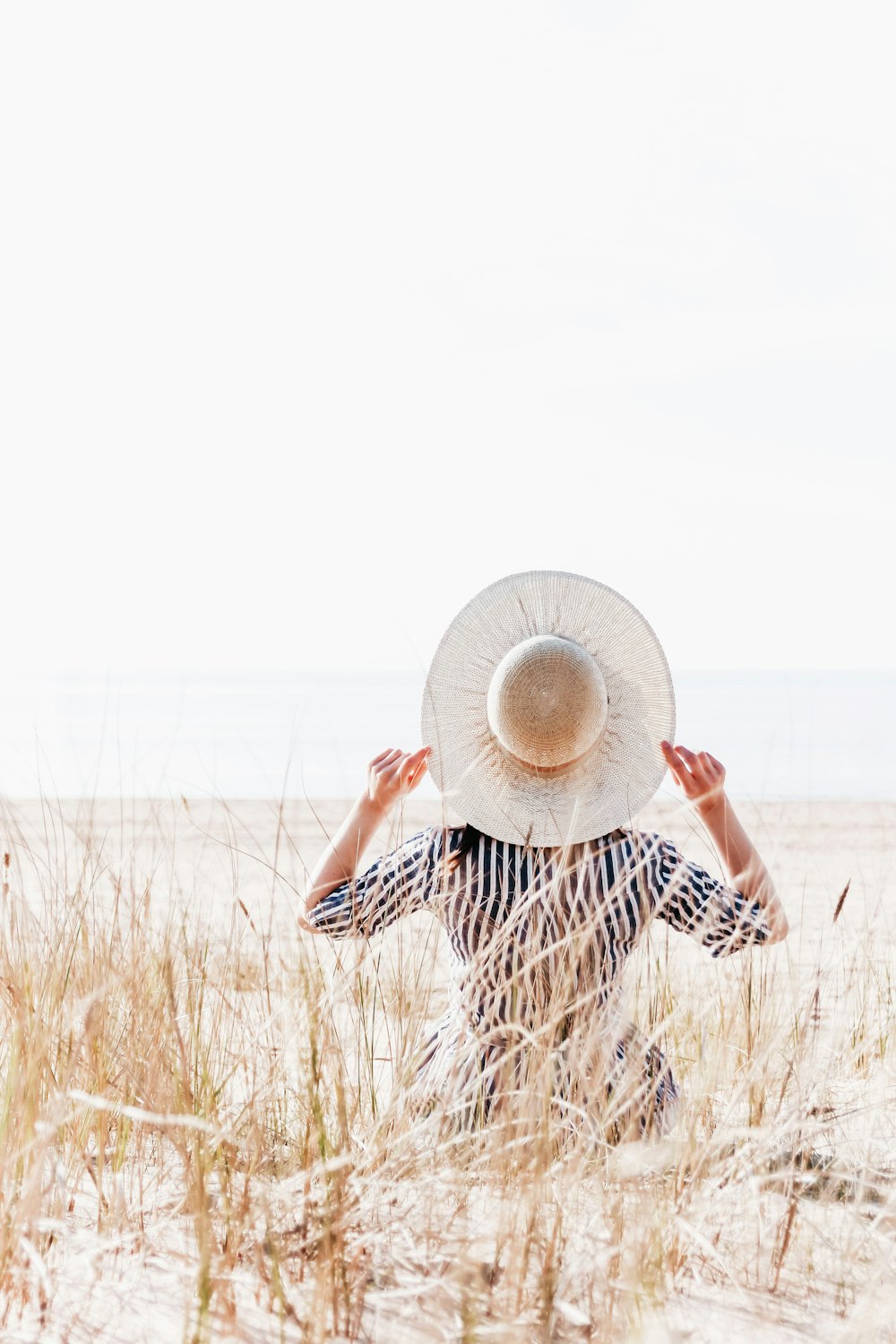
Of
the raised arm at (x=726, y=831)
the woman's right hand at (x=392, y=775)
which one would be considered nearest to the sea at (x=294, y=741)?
the woman's right hand at (x=392, y=775)

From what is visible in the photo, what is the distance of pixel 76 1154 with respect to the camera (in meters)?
1.89

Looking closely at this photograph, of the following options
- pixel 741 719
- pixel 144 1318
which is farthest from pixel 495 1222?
pixel 741 719

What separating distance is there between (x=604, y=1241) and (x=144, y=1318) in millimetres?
641

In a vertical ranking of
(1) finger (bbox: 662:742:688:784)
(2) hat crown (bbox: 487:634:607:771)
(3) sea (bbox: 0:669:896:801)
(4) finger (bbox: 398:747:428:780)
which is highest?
(2) hat crown (bbox: 487:634:607:771)

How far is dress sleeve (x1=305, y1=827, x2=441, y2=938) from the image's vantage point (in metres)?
2.06

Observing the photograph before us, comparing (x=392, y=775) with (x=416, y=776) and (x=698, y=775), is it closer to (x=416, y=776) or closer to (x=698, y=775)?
(x=416, y=776)

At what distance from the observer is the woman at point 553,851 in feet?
6.64

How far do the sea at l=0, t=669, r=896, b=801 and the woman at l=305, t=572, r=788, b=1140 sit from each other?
A: 227mm

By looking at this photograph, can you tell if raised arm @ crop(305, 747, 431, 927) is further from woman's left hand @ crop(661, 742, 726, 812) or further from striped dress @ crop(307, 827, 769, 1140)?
woman's left hand @ crop(661, 742, 726, 812)

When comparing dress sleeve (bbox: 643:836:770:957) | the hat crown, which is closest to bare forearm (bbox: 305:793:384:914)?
the hat crown

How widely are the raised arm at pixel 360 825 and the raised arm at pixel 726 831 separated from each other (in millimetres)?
548

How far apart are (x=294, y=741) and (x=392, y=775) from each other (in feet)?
0.68

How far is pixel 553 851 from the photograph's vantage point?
2066mm

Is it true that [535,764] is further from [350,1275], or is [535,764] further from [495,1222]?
[350,1275]
